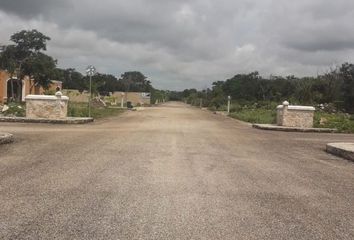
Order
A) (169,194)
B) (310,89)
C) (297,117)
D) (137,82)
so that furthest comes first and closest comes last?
(137,82) → (310,89) → (297,117) → (169,194)

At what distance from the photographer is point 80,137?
16.5 m

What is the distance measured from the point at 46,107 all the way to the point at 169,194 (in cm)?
1878

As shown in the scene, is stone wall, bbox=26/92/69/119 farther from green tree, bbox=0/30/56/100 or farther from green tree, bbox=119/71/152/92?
green tree, bbox=119/71/152/92

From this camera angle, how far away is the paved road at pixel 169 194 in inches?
240

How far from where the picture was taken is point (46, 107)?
25.5m

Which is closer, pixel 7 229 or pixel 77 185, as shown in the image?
pixel 7 229

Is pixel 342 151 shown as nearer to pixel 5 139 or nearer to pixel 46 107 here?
pixel 5 139

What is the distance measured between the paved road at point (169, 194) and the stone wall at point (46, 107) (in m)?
11.8

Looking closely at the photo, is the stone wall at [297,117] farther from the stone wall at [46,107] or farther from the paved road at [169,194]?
the paved road at [169,194]

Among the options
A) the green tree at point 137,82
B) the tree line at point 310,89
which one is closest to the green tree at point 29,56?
the tree line at point 310,89

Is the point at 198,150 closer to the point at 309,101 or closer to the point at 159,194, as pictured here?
the point at 159,194

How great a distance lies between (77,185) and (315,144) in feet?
38.0

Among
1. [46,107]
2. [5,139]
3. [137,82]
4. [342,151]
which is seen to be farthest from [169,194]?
[137,82]

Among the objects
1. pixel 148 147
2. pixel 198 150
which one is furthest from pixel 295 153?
pixel 148 147
